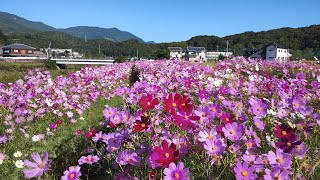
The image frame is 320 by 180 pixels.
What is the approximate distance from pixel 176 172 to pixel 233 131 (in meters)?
0.42

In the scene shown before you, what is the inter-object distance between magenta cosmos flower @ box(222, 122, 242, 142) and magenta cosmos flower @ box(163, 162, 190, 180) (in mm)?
343

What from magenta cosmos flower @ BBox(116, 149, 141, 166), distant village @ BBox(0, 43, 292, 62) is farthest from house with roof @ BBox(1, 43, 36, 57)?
magenta cosmos flower @ BBox(116, 149, 141, 166)

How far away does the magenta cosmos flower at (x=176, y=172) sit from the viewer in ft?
4.73

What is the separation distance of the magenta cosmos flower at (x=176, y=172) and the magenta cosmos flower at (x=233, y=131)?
343mm

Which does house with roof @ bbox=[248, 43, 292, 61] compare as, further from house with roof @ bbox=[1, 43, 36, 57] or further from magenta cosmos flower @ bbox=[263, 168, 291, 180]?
magenta cosmos flower @ bbox=[263, 168, 291, 180]

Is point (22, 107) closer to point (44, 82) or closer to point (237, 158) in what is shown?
point (44, 82)

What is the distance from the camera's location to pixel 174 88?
360cm

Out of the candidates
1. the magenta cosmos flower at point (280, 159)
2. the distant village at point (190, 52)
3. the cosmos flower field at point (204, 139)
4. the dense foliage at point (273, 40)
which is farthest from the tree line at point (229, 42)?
the magenta cosmos flower at point (280, 159)

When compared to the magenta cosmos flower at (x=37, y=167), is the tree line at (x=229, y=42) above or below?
above

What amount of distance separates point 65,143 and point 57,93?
0.92 meters

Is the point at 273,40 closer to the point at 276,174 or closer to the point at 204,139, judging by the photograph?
the point at 204,139

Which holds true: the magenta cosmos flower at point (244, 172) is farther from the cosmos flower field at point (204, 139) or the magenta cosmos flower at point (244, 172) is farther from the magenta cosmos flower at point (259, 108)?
the magenta cosmos flower at point (259, 108)

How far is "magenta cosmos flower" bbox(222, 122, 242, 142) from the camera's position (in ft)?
5.49

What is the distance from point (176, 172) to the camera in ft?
4.79
